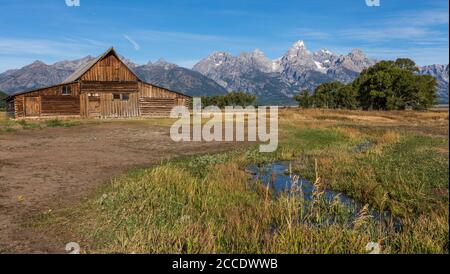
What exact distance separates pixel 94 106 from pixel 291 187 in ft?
163

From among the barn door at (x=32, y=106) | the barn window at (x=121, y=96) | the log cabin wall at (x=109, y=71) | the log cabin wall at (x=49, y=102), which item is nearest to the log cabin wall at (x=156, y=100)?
the barn window at (x=121, y=96)

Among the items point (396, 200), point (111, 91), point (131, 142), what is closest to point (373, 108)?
point (111, 91)

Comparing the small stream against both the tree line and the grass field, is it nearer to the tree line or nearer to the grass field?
the grass field

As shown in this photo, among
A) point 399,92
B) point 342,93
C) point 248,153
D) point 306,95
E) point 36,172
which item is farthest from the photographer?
point 306,95

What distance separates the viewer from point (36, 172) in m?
15.4

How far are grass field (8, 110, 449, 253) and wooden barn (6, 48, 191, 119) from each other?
39943 mm

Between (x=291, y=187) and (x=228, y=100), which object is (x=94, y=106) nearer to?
(x=291, y=187)

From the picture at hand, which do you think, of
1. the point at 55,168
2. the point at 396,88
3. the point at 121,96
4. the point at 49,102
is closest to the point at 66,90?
the point at 49,102

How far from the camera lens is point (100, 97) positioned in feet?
179

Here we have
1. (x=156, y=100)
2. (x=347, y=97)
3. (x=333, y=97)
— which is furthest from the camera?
(x=333, y=97)

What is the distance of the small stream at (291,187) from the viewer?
33.3 ft

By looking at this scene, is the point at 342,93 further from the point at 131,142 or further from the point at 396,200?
the point at 396,200

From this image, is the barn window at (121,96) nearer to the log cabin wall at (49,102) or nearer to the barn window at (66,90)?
the log cabin wall at (49,102)
